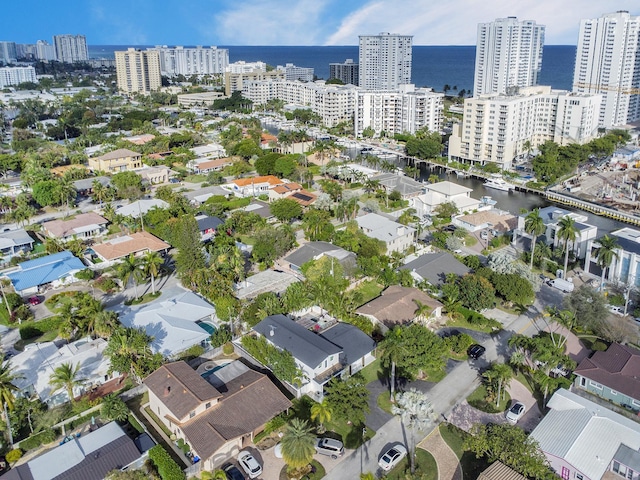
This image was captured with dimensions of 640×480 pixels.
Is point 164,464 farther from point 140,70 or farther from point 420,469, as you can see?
point 140,70

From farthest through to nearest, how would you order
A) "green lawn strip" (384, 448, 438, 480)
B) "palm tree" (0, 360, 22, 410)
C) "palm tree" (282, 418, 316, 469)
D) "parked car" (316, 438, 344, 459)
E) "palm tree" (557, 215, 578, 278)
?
"palm tree" (557, 215, 578, 278), "palm tree" (0, 360, 22, 410), "parked car" (316, 438, 344, 459), "green lawn strip" (384, 448, 438, 480), "palm tree" (282, 418, 316, 469)

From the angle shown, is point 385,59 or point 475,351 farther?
point 385,59

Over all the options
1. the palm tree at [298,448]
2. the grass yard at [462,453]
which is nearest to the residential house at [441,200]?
the grass yard at [462,453]

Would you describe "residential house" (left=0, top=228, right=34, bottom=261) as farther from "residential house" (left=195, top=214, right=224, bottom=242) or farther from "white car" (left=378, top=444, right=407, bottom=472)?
"white car" (left=378, top=444, right=407, bottom=472)

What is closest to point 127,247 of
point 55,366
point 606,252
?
point 55,366

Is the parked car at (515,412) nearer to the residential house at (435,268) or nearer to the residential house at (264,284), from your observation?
the residential house at (435,268)

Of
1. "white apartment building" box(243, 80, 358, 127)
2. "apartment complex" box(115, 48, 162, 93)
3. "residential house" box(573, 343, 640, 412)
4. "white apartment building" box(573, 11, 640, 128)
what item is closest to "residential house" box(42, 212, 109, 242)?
"residential house" box(573, 343, 640, 412)
